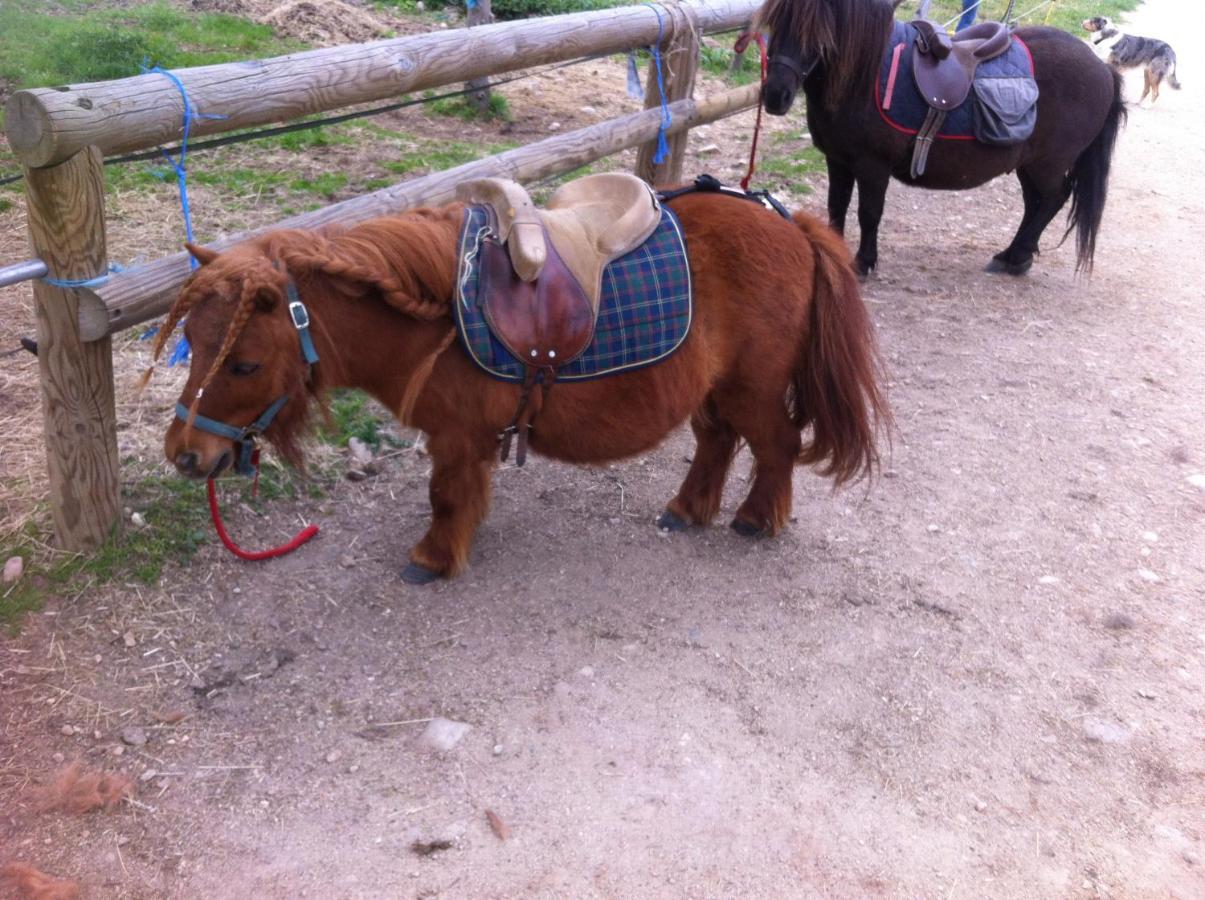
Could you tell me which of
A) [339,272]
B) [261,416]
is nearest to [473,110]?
[339,272]

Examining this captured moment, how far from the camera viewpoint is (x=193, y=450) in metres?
2.49

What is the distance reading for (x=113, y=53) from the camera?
24.1ft

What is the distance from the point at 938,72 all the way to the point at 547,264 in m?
3.90

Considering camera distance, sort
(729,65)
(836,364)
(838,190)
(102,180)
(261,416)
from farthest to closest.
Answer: (729,65), (838,190), (836,364), (102,180), (261,416)

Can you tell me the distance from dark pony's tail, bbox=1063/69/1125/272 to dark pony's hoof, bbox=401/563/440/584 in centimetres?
537

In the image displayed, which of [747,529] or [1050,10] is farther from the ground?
[1050,10]

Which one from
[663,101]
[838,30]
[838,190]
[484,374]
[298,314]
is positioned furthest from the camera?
[838,190]

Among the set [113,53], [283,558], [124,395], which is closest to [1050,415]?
[283,558]

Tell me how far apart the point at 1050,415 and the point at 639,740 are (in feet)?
10.6

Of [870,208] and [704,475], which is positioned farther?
[870,208]

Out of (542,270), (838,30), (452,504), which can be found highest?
(838,30)

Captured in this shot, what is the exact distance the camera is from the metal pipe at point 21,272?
8.40 feet

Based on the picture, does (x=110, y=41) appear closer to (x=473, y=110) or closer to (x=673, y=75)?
(x=473, y=110)

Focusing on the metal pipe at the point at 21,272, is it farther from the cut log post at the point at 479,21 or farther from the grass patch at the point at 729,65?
the grass patch at the point at 729,65
